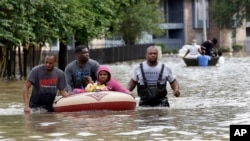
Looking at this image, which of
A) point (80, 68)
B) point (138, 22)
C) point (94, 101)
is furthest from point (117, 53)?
point (94, 101)

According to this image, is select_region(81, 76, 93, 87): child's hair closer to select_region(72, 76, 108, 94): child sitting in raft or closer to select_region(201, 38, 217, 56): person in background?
select_region(72, 76, 108, 94): child sitting in raft

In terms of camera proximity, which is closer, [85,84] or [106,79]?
[106,79]

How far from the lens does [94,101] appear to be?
18.2 m

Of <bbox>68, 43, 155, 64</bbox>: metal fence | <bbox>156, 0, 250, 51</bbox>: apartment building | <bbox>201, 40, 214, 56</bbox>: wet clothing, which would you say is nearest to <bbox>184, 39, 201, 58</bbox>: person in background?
<bbox>201, 40, 214, 56</bbox>: wet clothing

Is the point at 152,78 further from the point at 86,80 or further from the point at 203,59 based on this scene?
the point at 203,59

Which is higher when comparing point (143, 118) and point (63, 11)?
point (63, 11)

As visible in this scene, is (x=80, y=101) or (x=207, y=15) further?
(x=207, y=15)

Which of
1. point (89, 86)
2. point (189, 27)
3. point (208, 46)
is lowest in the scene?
point (208, 46)

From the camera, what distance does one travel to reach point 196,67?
47.9 m

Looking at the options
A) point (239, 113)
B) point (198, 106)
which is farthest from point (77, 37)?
point (239, 113)

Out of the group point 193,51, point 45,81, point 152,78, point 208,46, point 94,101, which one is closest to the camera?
point 45,81

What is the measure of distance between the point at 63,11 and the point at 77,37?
485 centimetres

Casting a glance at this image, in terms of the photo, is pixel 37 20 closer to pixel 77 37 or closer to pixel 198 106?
pixel 77 37

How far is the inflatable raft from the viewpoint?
712 inches
